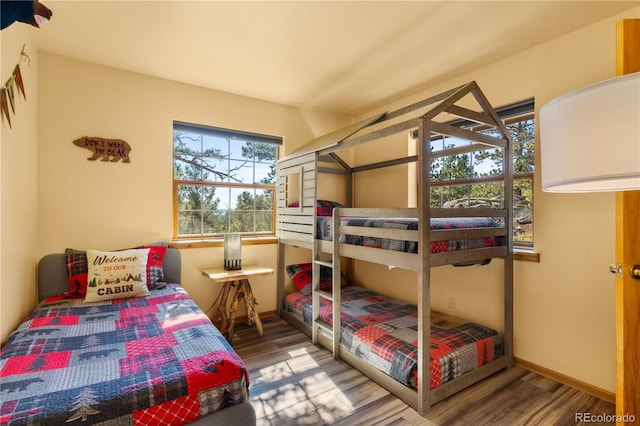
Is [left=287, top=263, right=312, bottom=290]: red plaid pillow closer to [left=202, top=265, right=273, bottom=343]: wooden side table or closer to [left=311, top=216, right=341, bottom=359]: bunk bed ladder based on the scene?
[left=202, top=265, right=273, bottom=343]: wooden side table

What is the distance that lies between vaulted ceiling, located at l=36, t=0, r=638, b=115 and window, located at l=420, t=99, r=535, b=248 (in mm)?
551

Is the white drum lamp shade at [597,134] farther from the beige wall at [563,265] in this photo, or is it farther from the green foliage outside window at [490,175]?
the green foliage outside window at [490,175]

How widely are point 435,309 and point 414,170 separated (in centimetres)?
148

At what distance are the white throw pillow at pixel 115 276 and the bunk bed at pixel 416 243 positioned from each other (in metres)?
1.41

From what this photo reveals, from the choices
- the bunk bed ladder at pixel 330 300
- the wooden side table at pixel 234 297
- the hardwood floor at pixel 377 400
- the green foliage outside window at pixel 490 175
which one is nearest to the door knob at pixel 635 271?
the hardwood floor at pixel 377 400

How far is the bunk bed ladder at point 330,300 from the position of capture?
2.51 m

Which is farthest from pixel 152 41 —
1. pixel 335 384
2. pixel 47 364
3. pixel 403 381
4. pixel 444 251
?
pixel 403 381

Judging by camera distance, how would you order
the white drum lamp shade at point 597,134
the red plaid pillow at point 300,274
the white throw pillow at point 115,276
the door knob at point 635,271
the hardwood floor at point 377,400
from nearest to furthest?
the white drum lamp shade at point 597,134, the door knob at point 635,271, the hardwood floor at point 377,400, the white throw pillow at point 115,276, the red plaid pillow at point 300,274

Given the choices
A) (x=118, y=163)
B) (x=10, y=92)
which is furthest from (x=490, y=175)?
(x=10, y=92)

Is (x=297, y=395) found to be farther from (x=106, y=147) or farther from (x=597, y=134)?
(x=106, y=147)

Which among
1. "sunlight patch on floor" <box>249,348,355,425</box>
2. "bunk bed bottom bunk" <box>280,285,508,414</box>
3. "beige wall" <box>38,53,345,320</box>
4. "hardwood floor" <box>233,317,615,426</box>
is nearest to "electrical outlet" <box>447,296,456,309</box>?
"bunk bed bottom bunk" <box>280,285,508,414</box>

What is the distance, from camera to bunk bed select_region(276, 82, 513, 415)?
1.88 meters

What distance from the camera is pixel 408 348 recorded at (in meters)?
2.08

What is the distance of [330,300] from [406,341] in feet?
2.39
